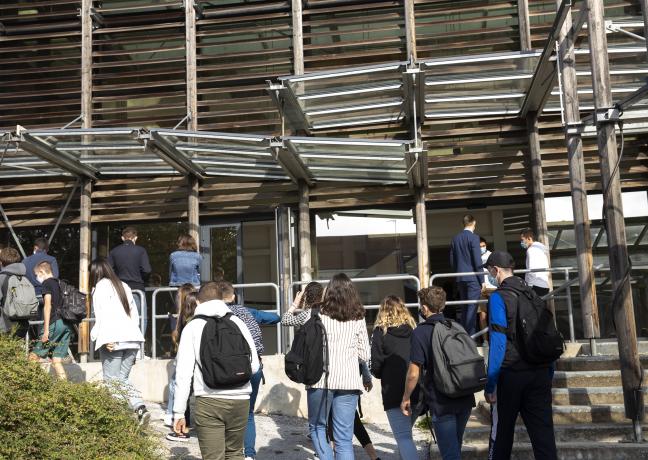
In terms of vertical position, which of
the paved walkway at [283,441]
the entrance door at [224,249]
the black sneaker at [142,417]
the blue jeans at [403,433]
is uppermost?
the entrance door at [224,249]

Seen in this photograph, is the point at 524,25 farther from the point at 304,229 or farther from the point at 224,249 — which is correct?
the point at 224,249

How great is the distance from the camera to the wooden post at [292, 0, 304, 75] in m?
13.7

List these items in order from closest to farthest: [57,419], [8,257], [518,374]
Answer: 1. [518,374]
2. [57,419]
3. [8,257]

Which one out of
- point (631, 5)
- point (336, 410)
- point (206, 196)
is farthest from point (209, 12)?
point (336, 410)

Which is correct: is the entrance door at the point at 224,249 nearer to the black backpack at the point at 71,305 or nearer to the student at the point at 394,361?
the black backpack at the point at 71,305

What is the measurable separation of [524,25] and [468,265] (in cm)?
450

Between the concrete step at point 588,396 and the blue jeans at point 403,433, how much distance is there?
7.07 feet

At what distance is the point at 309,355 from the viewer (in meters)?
7.02

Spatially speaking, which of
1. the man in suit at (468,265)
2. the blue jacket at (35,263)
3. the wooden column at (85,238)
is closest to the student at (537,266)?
the man in suit at (468,265)

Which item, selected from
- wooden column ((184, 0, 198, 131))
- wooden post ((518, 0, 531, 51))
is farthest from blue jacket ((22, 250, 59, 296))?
wooden post ((518, 0, 531, 51))

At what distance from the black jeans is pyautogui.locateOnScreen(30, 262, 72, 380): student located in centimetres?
527

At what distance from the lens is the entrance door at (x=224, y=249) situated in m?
13.7

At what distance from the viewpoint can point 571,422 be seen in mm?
8406

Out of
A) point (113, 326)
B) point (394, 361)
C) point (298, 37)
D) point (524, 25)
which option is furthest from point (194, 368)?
point (524, 25)
